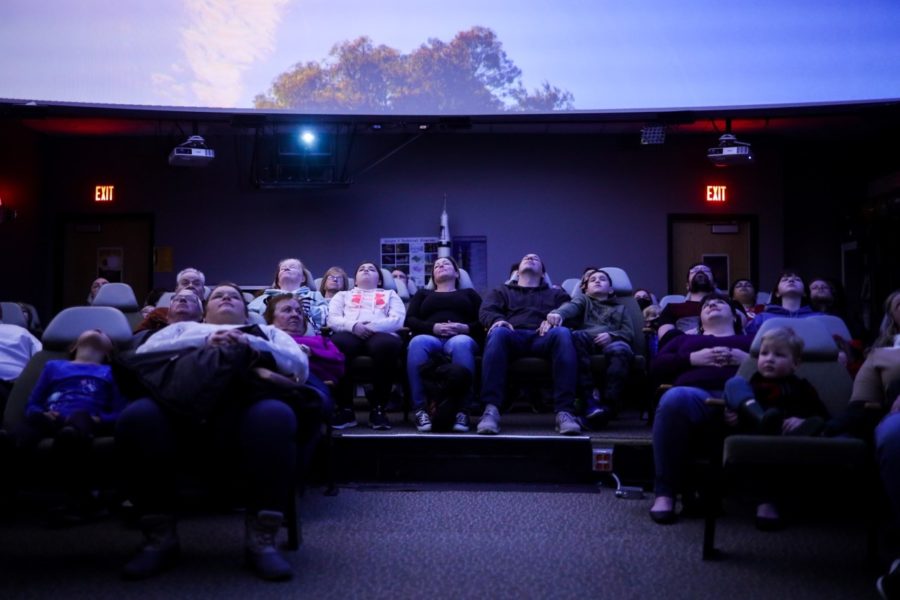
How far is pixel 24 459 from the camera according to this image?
3.02 metres

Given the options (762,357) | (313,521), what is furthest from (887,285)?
(313,521)

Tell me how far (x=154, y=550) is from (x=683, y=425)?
1.92 meters

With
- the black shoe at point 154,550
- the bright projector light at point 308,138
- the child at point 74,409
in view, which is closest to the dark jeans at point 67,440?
the child at point 74,409

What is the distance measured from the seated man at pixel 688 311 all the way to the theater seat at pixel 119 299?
10.4 feet

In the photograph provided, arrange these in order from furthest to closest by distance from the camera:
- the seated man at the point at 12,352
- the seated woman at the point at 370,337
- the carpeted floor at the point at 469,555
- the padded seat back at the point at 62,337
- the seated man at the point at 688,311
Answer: the seated man at the point at 688,311 → the seated woman at the point at 370,337 → the seated man at the point at 12,352 → the padded seat back at the point at 62,337 → the carpeted floor at the point at 469,555

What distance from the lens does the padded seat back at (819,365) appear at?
A: 11.2ft

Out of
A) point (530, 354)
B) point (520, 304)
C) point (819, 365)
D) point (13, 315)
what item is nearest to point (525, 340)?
point (530, 354)

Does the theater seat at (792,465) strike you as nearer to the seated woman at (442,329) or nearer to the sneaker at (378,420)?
the seated woman at (442,329)

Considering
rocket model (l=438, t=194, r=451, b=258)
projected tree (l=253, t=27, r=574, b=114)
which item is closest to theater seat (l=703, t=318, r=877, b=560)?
projected tree (l=253, t=27, r=574, b=114)

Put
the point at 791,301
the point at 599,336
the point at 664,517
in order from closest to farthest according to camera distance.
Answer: the point at 664,517
the point at 599,336
the point at 791,301

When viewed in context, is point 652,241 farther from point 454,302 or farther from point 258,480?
point 258,480

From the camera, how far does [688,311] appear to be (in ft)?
17.2

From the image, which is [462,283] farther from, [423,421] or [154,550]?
[154,550]

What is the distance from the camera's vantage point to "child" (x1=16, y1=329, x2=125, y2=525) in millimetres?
2926
